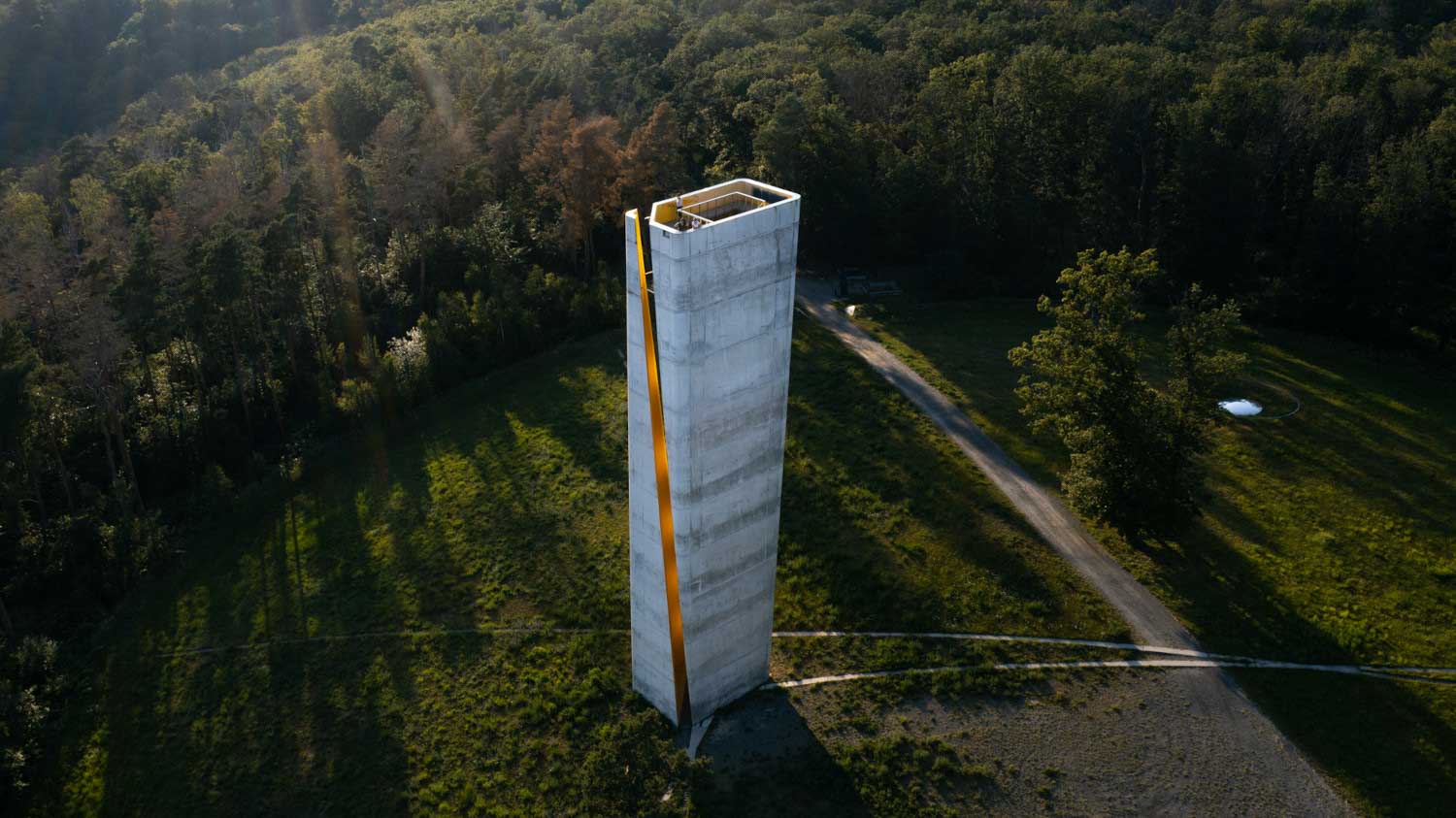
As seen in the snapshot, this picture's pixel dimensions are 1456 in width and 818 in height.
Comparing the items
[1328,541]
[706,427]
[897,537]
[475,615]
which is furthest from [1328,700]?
[475,615]

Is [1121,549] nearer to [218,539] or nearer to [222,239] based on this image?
[218,539]

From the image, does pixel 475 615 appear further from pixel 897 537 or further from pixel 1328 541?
pixel 1328 541

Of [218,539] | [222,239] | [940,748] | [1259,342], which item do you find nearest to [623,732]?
[940,748]

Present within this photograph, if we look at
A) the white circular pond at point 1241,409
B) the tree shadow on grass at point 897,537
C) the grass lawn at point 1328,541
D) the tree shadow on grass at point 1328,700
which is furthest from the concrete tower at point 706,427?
the white circular pond at point 1241,409

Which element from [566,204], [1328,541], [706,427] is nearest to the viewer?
[706,427]

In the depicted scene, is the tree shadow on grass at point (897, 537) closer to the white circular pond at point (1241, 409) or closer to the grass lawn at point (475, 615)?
the grass lawn at point (475, 615)

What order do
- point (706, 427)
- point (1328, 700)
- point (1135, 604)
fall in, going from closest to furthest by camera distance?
point (706, 427) < point (1328, 700) < point (1135, 604)
